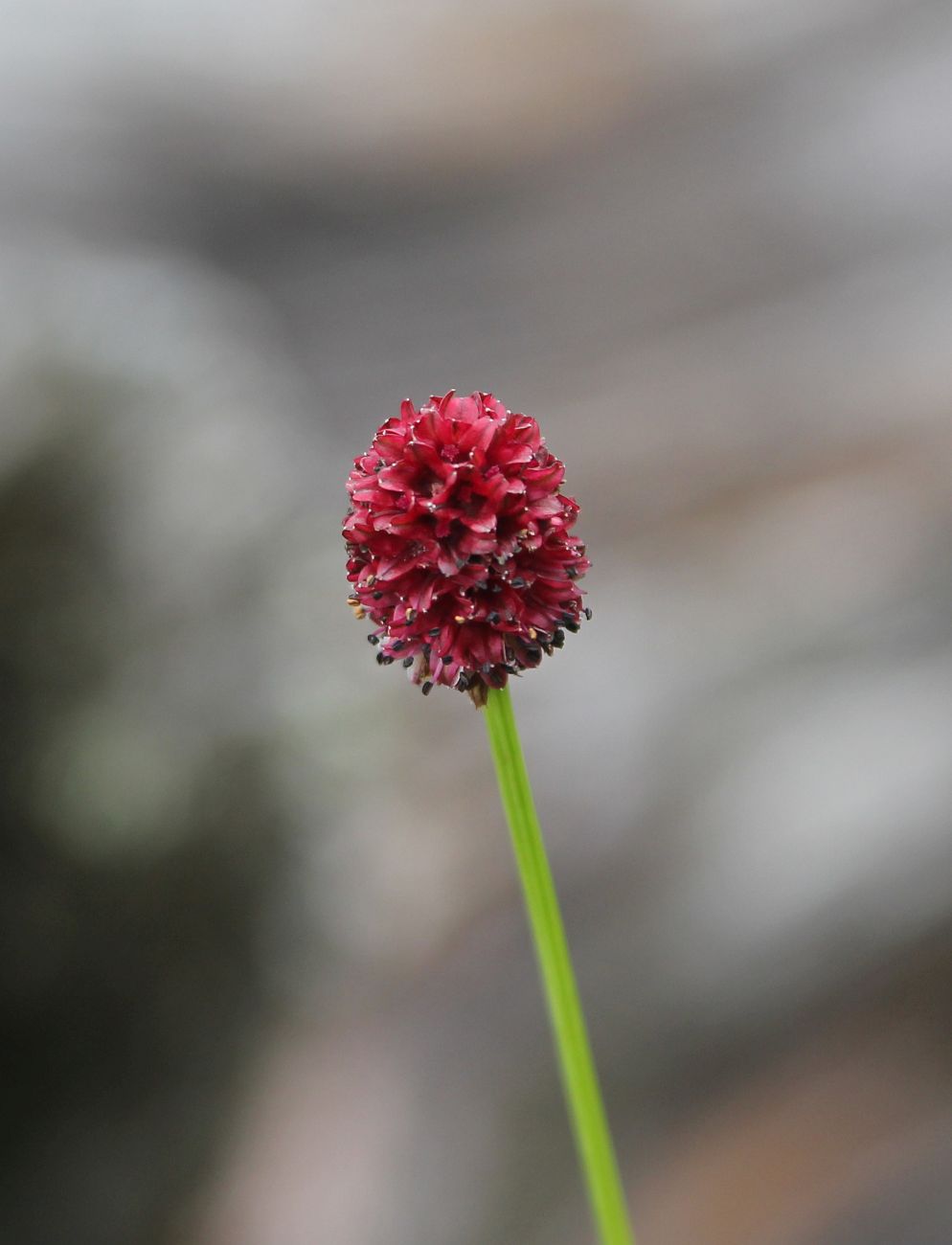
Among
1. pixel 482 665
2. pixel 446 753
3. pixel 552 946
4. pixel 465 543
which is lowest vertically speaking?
pixel 552 946

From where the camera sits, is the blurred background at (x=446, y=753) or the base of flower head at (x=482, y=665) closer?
the base of flower head at (x=482, y=665)

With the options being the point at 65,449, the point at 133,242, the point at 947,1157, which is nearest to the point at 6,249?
the point at 133,242

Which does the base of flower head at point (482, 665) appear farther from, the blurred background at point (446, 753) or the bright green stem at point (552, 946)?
the blurred background at point (446, 753)

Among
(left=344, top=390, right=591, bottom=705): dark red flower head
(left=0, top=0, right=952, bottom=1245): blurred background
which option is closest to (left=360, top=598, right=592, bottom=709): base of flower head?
(left=344, top=390, right=591, bottom=705): dark red flower head

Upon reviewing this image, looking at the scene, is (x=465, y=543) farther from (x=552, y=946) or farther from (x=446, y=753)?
(x=446, y=753)

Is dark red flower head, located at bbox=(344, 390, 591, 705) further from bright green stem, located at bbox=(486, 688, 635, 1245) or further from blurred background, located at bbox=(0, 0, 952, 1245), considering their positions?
blurred background, located at bbox=(0, 0, 952, 1245)

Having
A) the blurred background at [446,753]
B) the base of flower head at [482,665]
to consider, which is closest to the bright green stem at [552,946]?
the base of flower head at [482,665]

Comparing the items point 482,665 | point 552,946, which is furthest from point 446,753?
point 482,665
